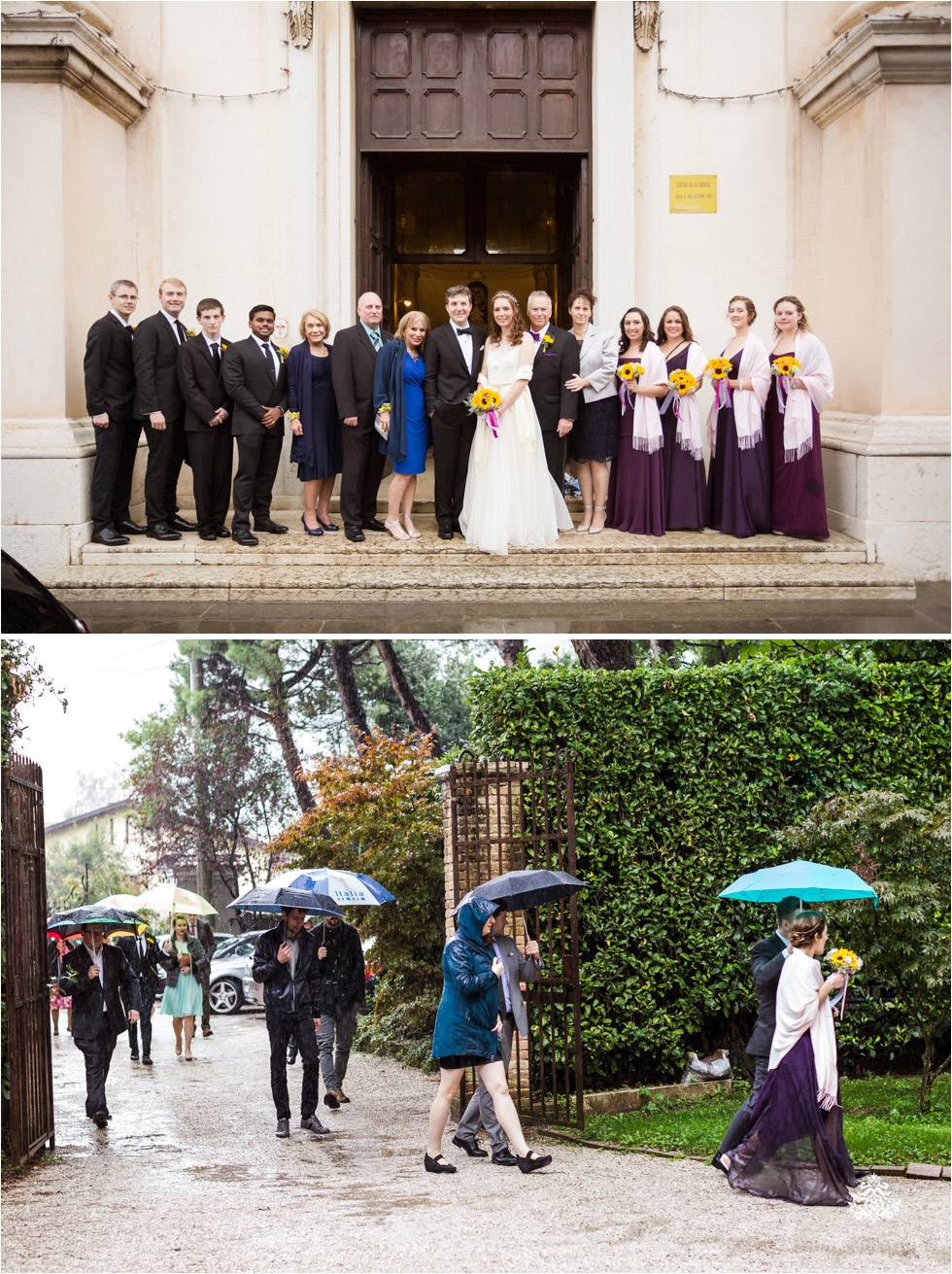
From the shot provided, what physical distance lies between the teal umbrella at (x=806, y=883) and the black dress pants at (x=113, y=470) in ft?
19.6

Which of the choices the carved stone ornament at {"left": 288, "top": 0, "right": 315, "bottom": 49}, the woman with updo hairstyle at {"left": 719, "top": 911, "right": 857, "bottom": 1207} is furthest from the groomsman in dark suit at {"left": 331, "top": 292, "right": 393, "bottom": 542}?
the woman with updo hairstyle at {"left": 719, "top": 911, "right": 857, "bottom": 1207}

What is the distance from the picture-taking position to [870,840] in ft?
23.2

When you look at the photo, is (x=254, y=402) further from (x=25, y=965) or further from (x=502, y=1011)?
(x=502, y=1011)

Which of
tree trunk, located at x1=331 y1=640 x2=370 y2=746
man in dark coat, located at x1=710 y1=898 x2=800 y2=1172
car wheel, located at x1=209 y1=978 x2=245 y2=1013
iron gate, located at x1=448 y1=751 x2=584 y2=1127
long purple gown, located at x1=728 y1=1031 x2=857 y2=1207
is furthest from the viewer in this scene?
tree trunk, located at x1=331 y1=640 x2=370 y2=746

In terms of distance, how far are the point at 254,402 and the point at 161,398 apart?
741 mm

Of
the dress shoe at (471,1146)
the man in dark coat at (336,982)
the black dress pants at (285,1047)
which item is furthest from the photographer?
the man in dark coat at (336,982)

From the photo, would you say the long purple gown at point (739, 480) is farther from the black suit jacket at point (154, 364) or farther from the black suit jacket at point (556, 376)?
the black suit jacket at point (154, 364)

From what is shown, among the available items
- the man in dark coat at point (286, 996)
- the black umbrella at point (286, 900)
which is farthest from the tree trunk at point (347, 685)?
the man in dark coat at point (286, 996)

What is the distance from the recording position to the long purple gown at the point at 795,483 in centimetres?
980

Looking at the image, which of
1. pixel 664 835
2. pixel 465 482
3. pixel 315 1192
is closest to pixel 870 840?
pixel 664 835

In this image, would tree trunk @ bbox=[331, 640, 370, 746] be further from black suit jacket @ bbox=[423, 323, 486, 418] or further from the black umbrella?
the black umbrella

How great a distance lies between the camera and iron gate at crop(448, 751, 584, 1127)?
22.9 ft

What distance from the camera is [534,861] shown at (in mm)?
7242

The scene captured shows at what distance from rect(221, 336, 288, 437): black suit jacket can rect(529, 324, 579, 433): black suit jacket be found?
2.00 meters
